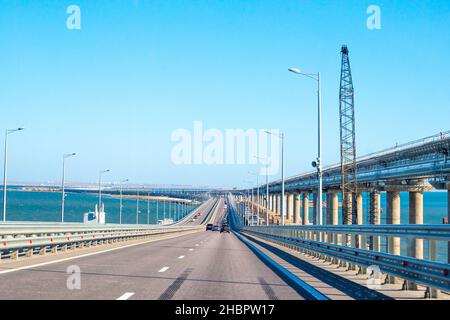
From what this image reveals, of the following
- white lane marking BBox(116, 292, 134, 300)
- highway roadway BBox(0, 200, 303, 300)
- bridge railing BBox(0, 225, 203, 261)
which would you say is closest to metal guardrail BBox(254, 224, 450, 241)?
highway roadway BBox(0, 200, 303, 300)

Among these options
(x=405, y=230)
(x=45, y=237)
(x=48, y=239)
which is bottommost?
(x=48, y=239)

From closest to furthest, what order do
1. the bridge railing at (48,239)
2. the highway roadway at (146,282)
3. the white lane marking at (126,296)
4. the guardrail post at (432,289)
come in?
1. the white lane marking at (126,296)
2. the guardrail post at (432,289)
3. the highway roadway at (146,282)
4. the bridge railing at (48,239)

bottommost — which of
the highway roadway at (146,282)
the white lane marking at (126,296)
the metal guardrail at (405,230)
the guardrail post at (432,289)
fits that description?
the highway roadway at (146,282)

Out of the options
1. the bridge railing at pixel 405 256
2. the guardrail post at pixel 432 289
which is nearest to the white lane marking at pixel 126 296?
the bridge railing at pixel 405 256

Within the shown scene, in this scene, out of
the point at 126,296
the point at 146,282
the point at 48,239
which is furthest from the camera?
the point at 48,239

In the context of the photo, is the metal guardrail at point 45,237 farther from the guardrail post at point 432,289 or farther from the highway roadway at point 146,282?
the guardrail post at point 432,289

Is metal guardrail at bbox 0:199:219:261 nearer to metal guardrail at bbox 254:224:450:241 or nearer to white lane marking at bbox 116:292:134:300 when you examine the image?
white lane marking at bbox 116:292:134:300

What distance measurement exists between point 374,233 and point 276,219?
470 ft

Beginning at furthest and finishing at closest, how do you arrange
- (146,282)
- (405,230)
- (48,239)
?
(48,239) → (146,282) → (405,230)

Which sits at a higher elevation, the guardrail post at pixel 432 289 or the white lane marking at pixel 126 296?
the guardrail post at pixel 432 289

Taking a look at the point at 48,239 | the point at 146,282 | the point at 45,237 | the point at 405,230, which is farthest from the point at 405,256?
the point at 48,239

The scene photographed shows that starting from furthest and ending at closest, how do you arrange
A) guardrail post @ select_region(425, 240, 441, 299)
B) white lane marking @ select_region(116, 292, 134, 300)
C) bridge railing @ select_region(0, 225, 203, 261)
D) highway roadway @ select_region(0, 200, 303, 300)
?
bridge railing @ select_region(0, 225, 203, 261) → highway roadway @ select_region(0, 200, 303, 300) → guardrail post @ select_region(425, 240, 441, 299) → white lane marking @ select_region(116, 292, 134, 300)

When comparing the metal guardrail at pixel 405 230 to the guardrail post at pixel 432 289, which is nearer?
the metal guardrail at pixel 405 230

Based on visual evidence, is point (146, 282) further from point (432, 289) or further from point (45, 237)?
point (45, 237)
